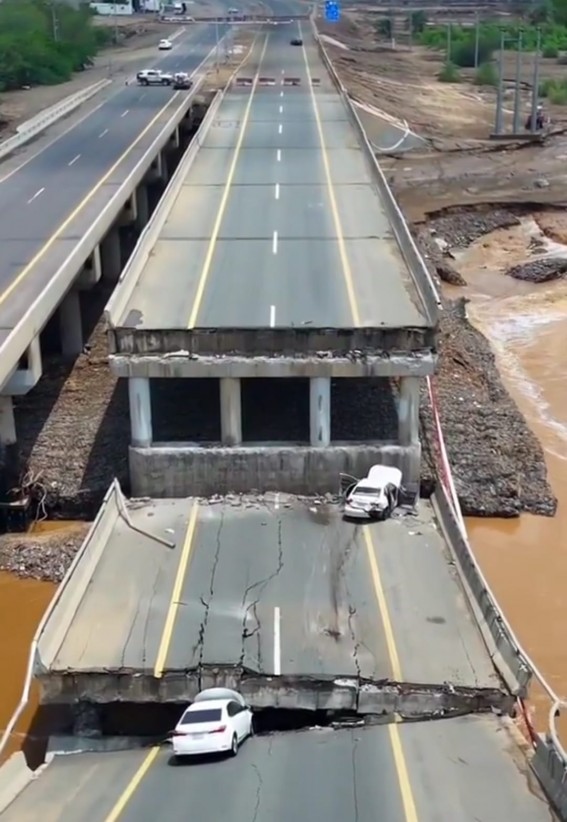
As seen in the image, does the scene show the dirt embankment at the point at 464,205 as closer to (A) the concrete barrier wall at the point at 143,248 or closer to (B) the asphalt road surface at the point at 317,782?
(A) the concrete barrier wall at the point at 143,248

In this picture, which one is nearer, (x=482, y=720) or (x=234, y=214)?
(x=482, y=720)

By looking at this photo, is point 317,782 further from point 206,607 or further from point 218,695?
point 206,607

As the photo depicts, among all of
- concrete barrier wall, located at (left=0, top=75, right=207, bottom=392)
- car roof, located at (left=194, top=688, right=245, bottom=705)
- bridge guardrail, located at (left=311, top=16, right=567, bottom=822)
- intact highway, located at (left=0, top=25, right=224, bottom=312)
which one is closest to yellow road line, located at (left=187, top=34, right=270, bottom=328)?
concrete barrier wall, located at (left=0, top=75, right=207, bottom=392)

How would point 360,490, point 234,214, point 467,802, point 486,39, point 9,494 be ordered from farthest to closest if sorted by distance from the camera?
point 486,39, point 234,214, point 9,494, point 360,490, point 467,802

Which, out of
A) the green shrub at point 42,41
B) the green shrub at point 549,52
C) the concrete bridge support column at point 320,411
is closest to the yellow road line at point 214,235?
the concrete bridge support column at point 320,411

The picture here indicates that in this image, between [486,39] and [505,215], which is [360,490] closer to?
[505,215]

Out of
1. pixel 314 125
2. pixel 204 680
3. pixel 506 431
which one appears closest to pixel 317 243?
A: pixel 506 431
